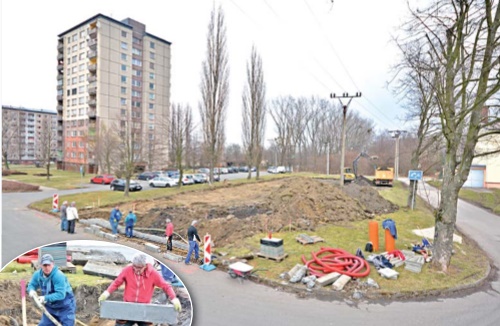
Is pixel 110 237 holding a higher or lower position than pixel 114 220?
lower

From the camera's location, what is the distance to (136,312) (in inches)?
93.7

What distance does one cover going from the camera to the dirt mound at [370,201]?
18812 mm

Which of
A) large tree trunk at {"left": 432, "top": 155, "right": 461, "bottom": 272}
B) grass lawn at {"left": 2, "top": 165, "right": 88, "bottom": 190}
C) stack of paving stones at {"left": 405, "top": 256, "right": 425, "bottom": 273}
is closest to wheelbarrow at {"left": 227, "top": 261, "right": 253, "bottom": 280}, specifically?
stack of paving stones at {"left": 405, "top": 256, "right": 425, "bottom": 273}

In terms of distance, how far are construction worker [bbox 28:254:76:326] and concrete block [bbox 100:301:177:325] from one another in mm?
302

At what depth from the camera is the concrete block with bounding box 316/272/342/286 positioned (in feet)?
24.4

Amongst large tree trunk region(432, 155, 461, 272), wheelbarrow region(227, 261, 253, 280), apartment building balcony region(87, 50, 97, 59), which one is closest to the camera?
wheelbarrow region(227, 261, 253, 280)

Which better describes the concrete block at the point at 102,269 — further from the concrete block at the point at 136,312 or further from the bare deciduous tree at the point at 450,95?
the bare deciduous tree at the point at 450,95

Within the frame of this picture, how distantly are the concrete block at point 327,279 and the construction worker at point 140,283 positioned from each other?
569cm

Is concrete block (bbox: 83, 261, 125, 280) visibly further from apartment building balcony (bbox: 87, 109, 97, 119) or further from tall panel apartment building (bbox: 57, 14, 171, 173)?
apartment building balcony (bbox: 87, 109, 97, 119)

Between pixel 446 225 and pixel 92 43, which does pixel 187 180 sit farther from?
pixel 446 225

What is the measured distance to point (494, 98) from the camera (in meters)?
9.07

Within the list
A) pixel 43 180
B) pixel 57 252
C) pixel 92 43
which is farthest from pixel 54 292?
pixel 92 43

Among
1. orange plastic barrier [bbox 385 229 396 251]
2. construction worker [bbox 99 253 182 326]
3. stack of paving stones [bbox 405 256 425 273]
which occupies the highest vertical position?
construction worker [bbox 99 253 182 326]

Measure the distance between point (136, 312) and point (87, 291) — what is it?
54 centimetres
